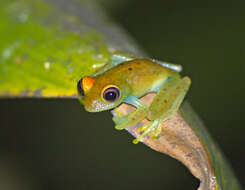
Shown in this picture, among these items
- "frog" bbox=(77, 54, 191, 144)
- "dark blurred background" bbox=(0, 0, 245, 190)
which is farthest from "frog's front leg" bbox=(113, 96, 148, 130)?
"dark blurred background" bbox=(0, 0, 245, 190)

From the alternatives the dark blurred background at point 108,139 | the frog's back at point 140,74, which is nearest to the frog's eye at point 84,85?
the frog's back at point 140,74

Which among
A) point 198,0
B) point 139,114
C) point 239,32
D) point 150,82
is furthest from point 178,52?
point 139,114

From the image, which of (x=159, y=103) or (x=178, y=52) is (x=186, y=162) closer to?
(x=159, y=103)

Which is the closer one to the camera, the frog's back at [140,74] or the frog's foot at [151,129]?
the frog's foot at [151,129]

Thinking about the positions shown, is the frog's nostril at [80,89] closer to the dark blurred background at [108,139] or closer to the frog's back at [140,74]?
the frog's back at [140,74]

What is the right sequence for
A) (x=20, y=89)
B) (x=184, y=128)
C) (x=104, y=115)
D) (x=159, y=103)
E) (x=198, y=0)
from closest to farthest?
(x=184, y=128) < (x=20, y=89) < (x=159, y=103) < (x=104, y=115) < (x=198, y=0)

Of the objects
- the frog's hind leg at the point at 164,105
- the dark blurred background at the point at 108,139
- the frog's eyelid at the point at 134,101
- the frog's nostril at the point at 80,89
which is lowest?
the dark blurred background at the point at 108,139

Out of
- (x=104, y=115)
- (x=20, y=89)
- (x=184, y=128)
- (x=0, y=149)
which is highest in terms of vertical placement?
(x=184, y=128)
